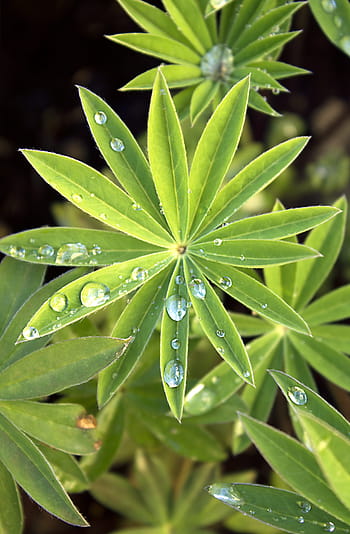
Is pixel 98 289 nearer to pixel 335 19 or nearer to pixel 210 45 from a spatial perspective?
pixel 210 45

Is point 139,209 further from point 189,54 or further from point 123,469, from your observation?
point 123,469

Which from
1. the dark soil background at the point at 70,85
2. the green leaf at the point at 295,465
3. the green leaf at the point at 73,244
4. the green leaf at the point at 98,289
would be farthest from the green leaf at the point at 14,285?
the dark soil background at the point at 70,85

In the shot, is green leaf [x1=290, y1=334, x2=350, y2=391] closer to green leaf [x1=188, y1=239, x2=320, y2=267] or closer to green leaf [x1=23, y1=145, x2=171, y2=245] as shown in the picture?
green leaf [x1=188, y1=239, x2=320, y2=267]

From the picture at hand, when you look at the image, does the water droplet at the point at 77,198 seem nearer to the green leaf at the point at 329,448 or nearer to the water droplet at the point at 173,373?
the water droplet at the point at 173,373

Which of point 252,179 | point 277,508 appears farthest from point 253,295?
point 277,508

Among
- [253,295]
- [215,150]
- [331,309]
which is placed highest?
[215,150]

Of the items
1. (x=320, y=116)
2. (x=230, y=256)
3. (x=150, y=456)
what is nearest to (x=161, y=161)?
(x=230, y=256)
